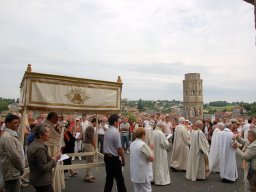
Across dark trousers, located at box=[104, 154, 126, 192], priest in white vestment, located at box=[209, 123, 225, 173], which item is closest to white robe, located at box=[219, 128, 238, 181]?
priest in white vestment, located at box=[209, 123, 225, 173]

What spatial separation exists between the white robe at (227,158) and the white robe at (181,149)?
1626 millimetres

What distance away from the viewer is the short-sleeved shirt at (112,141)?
645cm

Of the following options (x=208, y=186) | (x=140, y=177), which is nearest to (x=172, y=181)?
(x=208, y=186)

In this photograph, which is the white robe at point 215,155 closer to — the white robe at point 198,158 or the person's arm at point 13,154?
the white robe at point 198,158

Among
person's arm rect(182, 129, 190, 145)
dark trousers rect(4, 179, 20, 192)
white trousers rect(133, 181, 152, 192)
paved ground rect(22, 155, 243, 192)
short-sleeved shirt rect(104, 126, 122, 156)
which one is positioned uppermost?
short-sleeved shirt rect(104, 126, 122, 156)

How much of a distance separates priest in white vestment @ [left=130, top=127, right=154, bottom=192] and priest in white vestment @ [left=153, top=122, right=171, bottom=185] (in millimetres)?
2528

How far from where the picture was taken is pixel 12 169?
4910 mm

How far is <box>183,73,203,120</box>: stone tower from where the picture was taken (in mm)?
85562

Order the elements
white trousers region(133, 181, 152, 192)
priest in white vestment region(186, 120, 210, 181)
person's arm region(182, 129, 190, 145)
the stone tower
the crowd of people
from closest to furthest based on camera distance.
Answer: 1. the crowd of people
2. white trousers region(133, 181, 152, 192)
3. priest in white vestment region(186, 120, 210, 181)
4. person's arm region(182, 129, 190, 145)
5. the stone tower

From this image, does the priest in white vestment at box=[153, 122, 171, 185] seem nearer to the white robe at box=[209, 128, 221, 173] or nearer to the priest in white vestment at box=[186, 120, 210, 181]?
the priest in white vestment at box=[186, 120, 210, 181]

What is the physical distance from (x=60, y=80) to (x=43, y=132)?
7.28ft

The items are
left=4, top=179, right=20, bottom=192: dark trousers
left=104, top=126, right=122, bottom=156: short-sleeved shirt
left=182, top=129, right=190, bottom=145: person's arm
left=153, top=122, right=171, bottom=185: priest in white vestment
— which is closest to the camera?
left=4, top=179, right=20, bottom=192: dark trousers

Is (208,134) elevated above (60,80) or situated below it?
below

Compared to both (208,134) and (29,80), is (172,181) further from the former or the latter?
(208,134)
